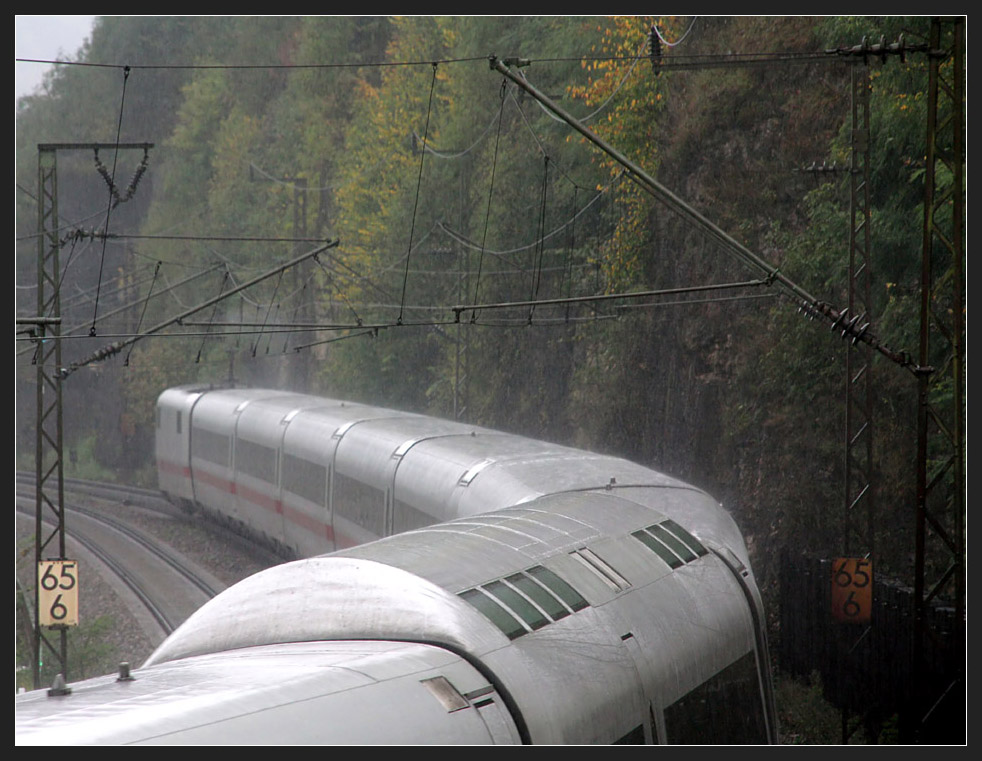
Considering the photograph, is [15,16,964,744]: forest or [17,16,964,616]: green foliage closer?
[15,16,964,744]: forest

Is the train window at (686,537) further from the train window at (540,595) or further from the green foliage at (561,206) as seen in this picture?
the green foliage at (561,206)

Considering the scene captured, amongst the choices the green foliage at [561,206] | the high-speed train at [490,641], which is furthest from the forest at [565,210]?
the high-speed train at [490,641]

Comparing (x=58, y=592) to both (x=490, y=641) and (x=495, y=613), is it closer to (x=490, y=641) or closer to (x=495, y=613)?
(x=495, y=613)

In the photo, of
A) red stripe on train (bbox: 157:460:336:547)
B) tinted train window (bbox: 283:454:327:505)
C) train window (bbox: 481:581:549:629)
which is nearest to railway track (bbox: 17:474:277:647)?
red stripe on train (bbox: 157:460:336:547)

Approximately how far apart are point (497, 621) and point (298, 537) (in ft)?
35.7

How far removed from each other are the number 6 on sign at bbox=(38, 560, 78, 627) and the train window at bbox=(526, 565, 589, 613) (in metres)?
6.60

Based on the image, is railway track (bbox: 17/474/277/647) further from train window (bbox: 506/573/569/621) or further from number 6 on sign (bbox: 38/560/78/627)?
train window (bbox: 506/573/569/621)

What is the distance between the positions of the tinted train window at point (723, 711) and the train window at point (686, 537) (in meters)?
0.85

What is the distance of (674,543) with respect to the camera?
816 cm

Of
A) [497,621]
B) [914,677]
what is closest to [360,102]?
[914,677]

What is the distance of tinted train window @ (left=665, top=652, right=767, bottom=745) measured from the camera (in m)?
6.60

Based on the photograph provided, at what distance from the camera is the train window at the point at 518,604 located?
5625 mm

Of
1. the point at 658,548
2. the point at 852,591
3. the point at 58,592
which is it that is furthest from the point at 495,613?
the point at 58,592

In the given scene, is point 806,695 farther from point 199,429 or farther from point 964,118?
point 199,429
